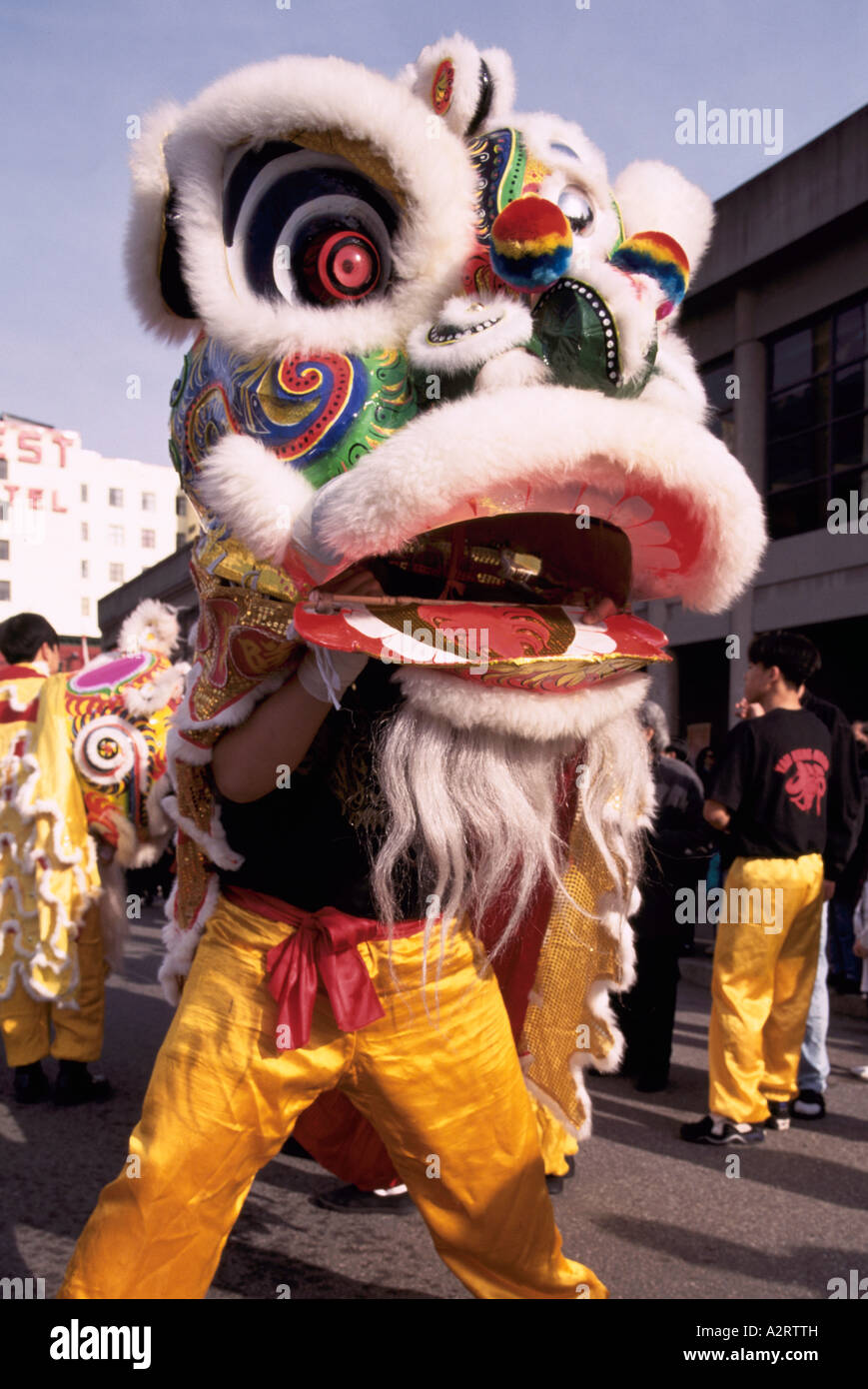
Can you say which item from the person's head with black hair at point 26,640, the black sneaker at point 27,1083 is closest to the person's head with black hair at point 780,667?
the person's head with black hair at point 26,640

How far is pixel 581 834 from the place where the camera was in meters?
1.91

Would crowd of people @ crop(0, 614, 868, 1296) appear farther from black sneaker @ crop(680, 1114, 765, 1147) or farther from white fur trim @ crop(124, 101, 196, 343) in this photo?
white fur trim @ crop(124, 101, 196, 343)

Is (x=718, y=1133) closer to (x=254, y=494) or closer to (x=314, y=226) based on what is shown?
(x=254, y=494)

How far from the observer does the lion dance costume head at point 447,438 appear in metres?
1.50

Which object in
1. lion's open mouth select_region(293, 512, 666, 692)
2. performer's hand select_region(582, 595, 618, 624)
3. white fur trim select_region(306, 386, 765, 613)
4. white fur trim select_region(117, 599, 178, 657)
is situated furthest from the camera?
white fur trim select_region(117, 599, 178, 657)

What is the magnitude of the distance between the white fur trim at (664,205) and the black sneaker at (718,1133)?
3.14m

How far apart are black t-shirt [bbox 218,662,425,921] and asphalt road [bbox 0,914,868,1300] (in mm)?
1416

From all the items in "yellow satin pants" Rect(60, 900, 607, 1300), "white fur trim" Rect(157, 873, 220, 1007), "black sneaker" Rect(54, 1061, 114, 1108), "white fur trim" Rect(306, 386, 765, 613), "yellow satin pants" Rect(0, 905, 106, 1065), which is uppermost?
"white fur trim" Rect(306, 386, 765, 613)

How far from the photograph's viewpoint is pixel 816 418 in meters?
12.2

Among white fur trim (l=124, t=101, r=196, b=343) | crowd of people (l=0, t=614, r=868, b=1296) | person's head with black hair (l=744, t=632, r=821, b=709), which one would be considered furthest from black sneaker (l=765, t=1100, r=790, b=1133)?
white fur trim (l=124, t=101, r=196, b=343)

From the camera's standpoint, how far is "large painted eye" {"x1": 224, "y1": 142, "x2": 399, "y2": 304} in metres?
1.67

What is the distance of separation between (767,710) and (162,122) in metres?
3.08
